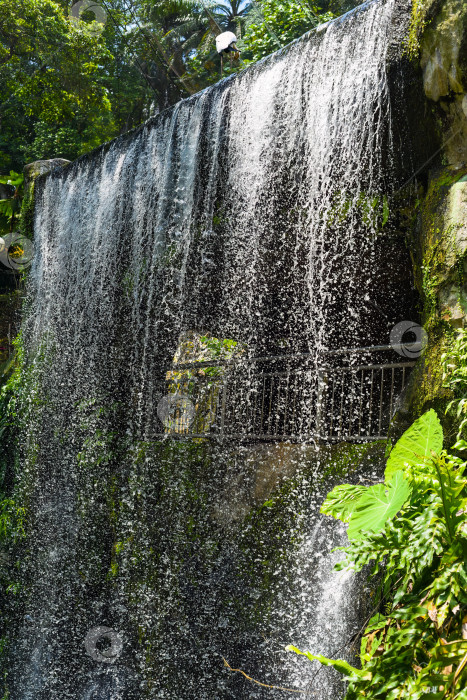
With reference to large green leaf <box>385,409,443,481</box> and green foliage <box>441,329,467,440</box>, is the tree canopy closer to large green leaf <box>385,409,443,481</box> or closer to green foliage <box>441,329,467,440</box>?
green foliage <box>441,329,467,440</box>

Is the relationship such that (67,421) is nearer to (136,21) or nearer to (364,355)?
(364,355)

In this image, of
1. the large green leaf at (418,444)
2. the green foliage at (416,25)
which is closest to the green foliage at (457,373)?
the large green leaf at (418,444)

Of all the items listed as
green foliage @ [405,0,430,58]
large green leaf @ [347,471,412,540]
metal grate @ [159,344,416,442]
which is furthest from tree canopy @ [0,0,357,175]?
large green leaf @ [347,471,412,540]

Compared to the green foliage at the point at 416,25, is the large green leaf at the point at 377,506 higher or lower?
lower

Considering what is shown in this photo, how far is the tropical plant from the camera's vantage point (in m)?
2.25

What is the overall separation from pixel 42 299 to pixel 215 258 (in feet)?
10.1

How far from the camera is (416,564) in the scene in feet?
8.23

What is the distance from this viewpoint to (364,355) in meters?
7.93

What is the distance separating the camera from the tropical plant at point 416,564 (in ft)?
7.39

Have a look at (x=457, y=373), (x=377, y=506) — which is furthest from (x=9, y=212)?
(x=377, y=506)

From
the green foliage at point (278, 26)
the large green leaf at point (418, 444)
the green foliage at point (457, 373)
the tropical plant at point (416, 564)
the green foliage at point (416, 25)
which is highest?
the green foliage at point (278, 26)

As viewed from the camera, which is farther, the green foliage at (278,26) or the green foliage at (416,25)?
the green foliage at (278,26)

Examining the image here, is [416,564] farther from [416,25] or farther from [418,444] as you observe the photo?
[416,25]

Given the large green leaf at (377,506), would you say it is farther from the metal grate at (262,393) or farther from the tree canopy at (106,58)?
the tree canopy at (106,58)
